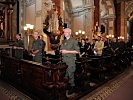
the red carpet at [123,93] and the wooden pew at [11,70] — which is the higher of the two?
the wooden pew at [11,70]

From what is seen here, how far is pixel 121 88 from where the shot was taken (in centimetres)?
763

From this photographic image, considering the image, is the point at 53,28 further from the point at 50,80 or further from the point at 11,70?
the point at 50,80

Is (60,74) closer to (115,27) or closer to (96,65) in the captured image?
(96,65)

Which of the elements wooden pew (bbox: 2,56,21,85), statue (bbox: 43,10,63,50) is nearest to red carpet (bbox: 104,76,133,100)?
wooden pew (bbox: 2,56,21,85)

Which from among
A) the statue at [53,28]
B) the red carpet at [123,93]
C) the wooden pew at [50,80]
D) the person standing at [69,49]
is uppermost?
Answer: the statue at [53,28]

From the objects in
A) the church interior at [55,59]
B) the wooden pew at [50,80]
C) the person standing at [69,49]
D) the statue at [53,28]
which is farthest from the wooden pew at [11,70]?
the statue at [53,28]

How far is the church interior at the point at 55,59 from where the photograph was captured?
5898mm

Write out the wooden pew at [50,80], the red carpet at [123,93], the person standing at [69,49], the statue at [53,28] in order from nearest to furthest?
the wooden pew at [50,80] → the person standing at [69,49] → the red carpet at [123,93] → the statue at [53,28]

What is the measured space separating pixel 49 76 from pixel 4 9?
788cm

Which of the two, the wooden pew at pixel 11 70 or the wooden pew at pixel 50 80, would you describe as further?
the wooden pew at pixel 11 70

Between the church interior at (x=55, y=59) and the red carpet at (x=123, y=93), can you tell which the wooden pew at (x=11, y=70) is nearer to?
the church interior at (x=55, y=59)

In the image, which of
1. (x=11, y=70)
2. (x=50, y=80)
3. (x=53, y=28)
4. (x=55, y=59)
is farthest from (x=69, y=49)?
(x=53, y=28)

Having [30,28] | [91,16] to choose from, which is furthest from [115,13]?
[30,28]

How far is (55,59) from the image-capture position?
7957 mm
